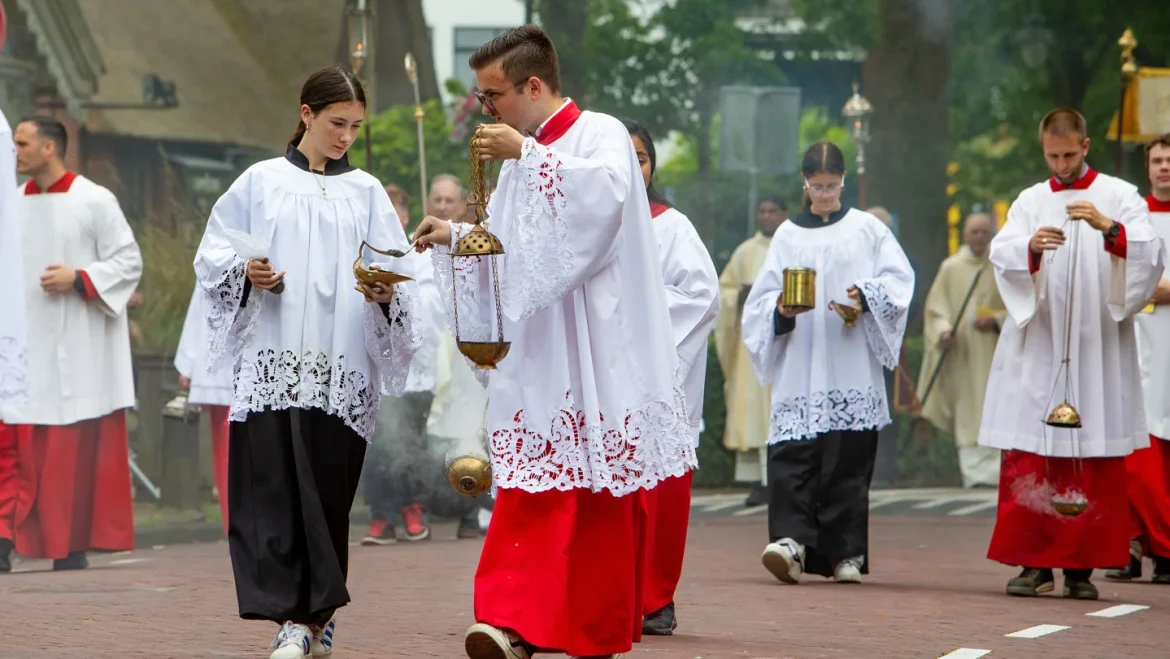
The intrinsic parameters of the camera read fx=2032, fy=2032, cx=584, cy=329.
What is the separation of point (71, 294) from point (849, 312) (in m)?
4.26

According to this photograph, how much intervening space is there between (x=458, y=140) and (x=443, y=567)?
7437mm

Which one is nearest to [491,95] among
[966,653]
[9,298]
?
[9,298]

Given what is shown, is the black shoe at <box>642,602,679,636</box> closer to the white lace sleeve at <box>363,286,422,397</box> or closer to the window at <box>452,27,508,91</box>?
the white lace sleeve at <box>363,286,422,397</box>

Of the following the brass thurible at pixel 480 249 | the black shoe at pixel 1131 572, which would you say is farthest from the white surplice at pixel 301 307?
the black shoe at pixel 1131 572

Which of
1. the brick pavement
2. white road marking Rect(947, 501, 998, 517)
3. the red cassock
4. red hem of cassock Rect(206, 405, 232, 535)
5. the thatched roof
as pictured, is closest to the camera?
the brick pavement

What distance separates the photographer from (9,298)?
6.13 m

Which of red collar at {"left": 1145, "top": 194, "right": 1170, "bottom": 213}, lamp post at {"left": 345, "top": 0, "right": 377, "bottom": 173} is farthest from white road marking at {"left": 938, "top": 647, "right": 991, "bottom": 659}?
lamp post at {"left": 345, "top": 0, "right": 377, "bottom": 173}

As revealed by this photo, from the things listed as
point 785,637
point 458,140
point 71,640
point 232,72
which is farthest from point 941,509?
point 71,640

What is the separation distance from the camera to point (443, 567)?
10906 mm

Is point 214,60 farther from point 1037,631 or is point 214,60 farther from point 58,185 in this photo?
point 1037,631

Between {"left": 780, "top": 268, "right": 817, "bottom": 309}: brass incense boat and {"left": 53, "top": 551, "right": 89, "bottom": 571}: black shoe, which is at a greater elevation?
{"left": 780, "top": 268, "right": 817, "bottom": 309}: brass incense boat

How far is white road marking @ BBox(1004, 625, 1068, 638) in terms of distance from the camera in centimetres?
789

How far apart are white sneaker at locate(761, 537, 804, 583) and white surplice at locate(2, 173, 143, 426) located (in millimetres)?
3820

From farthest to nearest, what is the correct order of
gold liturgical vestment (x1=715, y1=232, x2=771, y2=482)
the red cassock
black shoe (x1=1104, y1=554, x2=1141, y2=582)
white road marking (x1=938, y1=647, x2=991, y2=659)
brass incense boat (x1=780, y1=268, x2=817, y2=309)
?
gold liturgical vestment (x1=715, y1=232, x2=771, y2=482)
the red cassock
black shoe (x1=1104, y1=554, x2=1141, y2=582)
brass incense boat (x1=780, y1=268, x2=817, y2=309)
white road marking (x1=938, y1=647, x2=991, y2=659)
